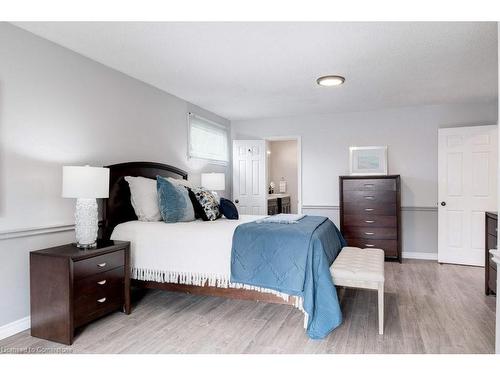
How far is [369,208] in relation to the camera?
499cm

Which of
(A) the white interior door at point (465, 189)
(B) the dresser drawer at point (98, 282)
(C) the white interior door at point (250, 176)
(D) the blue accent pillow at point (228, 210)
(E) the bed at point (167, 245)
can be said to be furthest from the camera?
(C) the white interior door at point (250, 176)

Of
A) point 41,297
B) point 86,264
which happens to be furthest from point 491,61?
point 41,297

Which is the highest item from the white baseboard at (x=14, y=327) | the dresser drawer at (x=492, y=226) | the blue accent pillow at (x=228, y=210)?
the blue accent pillow at (x=228, y=210)

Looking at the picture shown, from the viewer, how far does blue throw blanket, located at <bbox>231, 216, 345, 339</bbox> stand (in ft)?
8.09

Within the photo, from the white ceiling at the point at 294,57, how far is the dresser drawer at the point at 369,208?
152cm

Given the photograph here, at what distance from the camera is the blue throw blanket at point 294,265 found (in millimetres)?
2465

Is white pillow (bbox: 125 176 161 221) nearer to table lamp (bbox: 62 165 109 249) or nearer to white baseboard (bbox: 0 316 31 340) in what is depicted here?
table lamp (bbox: 62 165 109 249)

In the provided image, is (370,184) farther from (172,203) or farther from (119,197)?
(119,197)

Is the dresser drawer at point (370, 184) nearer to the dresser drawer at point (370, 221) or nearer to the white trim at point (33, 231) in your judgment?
the dresser drawer at point (370, 221)

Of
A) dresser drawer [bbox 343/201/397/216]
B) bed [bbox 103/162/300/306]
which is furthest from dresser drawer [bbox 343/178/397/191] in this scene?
bed [bbox 103/162/300/306]

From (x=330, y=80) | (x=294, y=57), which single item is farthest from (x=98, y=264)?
(x=330, y=80)

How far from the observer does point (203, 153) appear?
5.20 metres

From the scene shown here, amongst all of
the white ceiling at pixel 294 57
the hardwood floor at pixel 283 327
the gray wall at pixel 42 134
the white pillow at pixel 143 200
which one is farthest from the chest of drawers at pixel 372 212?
the gray wall at pixel 42 134
